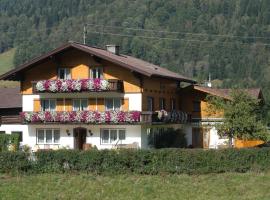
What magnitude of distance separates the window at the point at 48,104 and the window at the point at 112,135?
452 centimetres

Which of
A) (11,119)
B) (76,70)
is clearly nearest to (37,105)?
(11,119)

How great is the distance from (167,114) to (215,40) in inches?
5578

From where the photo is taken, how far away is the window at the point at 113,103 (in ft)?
153

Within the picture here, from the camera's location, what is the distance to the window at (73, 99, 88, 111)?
47.7 m

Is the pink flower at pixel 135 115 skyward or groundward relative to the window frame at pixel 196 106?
groundward

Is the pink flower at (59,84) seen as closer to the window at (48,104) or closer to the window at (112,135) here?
the window at (48,104)

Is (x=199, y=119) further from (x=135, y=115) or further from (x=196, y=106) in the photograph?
(x=135, y=115)

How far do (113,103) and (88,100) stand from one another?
205 cm

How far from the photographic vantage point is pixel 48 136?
48.5 m

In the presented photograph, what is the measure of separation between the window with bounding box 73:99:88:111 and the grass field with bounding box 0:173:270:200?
15.1 meters

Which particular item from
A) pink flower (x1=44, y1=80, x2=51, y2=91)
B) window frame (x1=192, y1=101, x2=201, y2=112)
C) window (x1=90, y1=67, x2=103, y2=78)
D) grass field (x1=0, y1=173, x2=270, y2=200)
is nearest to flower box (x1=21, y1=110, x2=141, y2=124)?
pink flower (x1=44, y1=80, x2=51, y2=91)

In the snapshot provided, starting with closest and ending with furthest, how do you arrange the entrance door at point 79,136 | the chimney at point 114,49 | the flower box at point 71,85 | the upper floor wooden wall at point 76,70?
the flower box at point 71,85, the upper floor wooden wall at point 76,70, the entrance door at point 79,136, the chimney at point 114,49

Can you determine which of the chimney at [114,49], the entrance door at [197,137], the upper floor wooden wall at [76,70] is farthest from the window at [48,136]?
the entrance door at [197,137]

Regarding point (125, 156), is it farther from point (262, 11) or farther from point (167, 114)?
point (262, 11)
